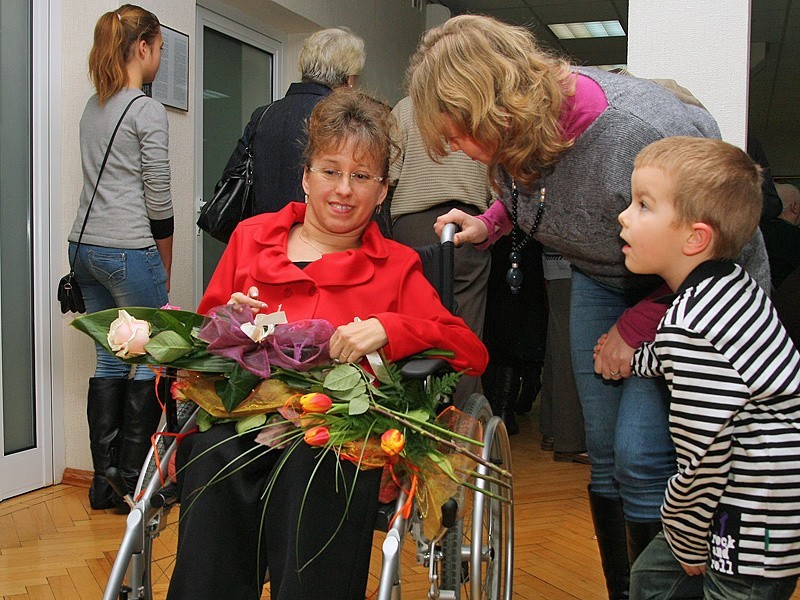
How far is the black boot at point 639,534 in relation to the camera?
1715mm

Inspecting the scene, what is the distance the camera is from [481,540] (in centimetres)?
157

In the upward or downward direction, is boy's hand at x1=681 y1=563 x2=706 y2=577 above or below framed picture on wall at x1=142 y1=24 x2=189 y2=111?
below

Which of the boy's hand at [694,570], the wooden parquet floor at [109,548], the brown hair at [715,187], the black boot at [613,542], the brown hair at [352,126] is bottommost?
the wooden parquet floor at [109,548]

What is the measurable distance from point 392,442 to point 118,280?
1939mm

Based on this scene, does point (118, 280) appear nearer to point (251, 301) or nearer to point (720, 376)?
point (251, 301)

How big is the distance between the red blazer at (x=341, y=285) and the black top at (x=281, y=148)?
108 centimetres

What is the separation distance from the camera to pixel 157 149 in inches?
122

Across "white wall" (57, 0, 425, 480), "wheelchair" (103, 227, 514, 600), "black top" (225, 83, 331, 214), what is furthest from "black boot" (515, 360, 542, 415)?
"wheelchair" (103, 227, 514, 600)

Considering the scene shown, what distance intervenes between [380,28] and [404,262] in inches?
174

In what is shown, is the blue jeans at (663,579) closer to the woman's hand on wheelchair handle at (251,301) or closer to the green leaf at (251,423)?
the green leaf at (251,423)

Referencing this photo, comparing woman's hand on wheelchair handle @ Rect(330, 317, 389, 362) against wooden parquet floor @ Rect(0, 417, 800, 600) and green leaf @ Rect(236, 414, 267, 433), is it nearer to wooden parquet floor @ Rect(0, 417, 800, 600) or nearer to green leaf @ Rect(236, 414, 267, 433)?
green leaf @ Rect(236, 414, 267, 433)

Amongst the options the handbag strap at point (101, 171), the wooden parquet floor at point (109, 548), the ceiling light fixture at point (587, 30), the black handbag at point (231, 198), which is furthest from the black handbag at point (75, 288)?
the ceiling light fixture at point (587, 30)

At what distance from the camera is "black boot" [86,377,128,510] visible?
3152 millimetres

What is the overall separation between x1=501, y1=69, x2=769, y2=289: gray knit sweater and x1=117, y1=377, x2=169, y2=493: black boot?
1.90m
